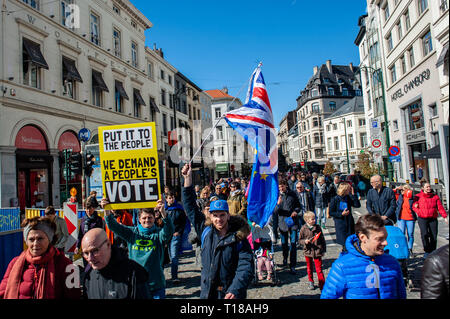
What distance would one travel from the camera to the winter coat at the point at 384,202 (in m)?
6.15

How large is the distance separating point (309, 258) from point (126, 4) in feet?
92.2

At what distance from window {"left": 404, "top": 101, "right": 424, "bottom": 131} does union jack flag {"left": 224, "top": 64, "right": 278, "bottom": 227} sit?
58.8 ft

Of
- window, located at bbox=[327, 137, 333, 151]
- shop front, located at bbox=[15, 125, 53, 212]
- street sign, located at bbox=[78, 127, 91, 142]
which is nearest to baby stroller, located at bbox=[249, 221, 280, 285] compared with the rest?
shop front, located at bbox=[15, 125, 53, 212]

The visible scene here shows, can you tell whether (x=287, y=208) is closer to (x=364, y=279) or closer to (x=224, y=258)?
(x=224, y=258)

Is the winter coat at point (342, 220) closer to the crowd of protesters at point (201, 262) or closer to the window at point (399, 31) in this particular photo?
the crowd of protesters at point (201, 262)

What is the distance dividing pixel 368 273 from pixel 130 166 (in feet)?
10.3

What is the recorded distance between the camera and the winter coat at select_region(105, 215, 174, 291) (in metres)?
3.85

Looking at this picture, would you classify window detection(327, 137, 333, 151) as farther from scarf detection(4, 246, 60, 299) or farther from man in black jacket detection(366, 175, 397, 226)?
scarf detection(4, 246, 60, 299)

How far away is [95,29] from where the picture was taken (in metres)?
23.0

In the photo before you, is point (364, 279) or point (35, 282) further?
point (35, 282)

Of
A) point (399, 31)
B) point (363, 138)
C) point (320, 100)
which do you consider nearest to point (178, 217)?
point (399, 31)

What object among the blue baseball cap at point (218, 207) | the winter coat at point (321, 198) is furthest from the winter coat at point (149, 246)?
the winter coat at point (321, 198)
